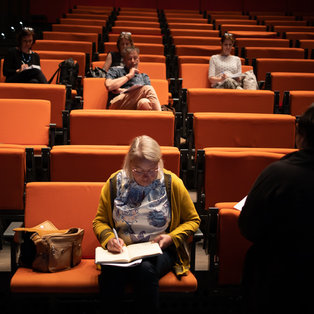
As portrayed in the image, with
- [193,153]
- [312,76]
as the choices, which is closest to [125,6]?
[312,76]

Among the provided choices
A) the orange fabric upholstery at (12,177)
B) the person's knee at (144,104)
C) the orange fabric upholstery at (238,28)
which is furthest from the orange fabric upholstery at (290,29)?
the orange fabric upholstery at (12,177)

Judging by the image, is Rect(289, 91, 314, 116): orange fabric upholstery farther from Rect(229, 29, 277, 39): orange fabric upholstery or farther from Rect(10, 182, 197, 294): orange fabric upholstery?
Rect(229, 29, 277, 39): orange fabric upholstery

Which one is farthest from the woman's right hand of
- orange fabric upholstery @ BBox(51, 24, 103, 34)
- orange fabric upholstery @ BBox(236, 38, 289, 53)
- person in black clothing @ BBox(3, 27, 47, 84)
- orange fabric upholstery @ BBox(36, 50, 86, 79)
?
orange fabric upholstery @ BBox(51, 24, 103, 34)

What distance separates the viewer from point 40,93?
2229mm

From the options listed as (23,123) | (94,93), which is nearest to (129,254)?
(23,123)

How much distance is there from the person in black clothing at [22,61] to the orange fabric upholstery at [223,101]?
0.74m

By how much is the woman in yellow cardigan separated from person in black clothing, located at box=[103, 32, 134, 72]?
1346 millimetres

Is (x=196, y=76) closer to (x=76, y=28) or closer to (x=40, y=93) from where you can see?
(x=40, y=93)

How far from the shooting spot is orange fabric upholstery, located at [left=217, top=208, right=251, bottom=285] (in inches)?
51.3

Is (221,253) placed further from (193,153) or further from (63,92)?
(63,92)

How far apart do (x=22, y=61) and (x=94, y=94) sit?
0.47m

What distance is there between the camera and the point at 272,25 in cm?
456

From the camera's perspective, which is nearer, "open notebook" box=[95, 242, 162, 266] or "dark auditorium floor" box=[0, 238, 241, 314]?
"open notebook" box=[95, 242, 162, 266]

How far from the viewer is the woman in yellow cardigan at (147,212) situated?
4.05 feet
